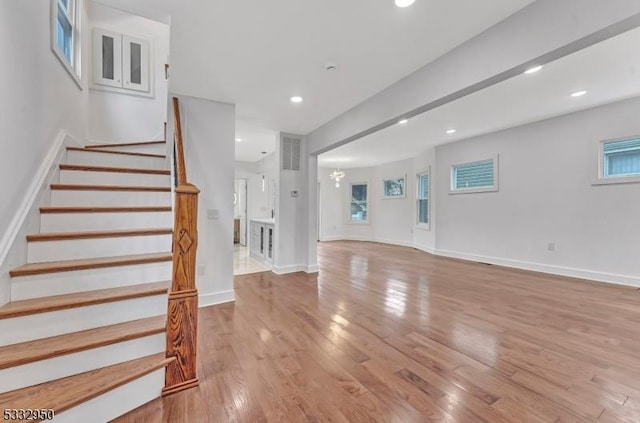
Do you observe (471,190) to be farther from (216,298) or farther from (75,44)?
(75,44)

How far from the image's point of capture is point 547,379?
6.00 feet

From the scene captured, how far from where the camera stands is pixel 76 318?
1.60 m

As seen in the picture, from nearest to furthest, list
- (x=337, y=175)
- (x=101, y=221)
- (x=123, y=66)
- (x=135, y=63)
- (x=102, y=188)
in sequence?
(x=101, y=221)
(x=102, y=188)
(x=123, y=66)
(x=135, y=63)
(x=337, y=175)

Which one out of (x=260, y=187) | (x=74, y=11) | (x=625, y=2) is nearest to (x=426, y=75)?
(x=625, y=2)

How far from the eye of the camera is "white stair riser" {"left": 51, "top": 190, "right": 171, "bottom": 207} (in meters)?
2.23

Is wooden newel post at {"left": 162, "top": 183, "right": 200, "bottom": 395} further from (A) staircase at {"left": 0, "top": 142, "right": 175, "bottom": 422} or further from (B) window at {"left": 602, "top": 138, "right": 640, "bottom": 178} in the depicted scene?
(B) window at {"left": 602, "top": 138, "right": 640, "bottom": 178}

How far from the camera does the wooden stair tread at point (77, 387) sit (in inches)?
48.7

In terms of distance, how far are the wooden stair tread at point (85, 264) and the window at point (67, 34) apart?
6.05 ft

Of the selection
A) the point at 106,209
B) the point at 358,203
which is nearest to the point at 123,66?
the point at 106,209

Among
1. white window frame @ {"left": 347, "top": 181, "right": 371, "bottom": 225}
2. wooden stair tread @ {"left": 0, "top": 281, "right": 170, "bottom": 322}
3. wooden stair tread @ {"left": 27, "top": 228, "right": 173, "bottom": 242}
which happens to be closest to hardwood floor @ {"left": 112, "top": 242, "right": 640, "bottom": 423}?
wooden stair tread @ {"left": 0, "top": 281, "right": 170, "bottom": 322}

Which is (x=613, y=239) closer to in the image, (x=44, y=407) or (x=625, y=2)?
(x=625, y=2)

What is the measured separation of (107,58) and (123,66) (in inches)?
7.9

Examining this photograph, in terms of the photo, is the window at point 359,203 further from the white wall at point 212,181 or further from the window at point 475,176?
the white wall at point 212,181

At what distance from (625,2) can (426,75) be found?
1303 mm
